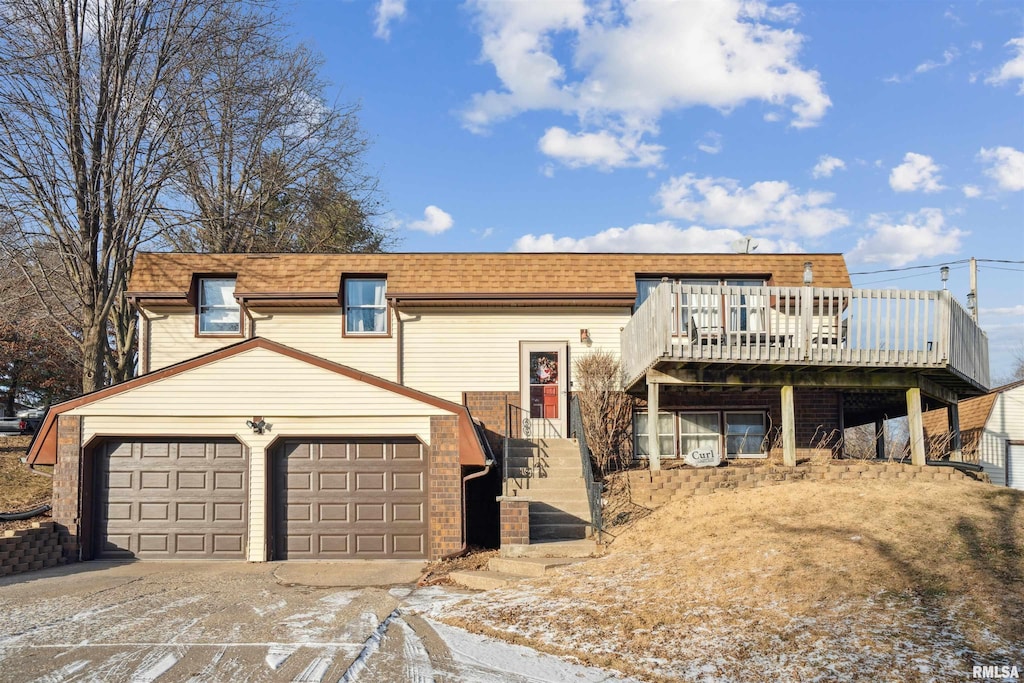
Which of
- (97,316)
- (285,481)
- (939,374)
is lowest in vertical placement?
(285,481)

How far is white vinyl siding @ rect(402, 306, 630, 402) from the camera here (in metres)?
17.8

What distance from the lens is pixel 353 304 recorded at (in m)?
18.2

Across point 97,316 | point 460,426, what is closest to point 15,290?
point 97,316

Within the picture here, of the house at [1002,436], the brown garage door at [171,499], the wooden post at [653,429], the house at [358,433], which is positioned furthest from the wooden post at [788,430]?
the house at [1002,436]

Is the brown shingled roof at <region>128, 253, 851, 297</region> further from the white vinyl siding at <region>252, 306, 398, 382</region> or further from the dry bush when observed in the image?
the dry bush

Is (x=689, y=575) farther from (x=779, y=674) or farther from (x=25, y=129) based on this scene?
(x=25, y=129)

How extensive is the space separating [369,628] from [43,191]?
15987mm

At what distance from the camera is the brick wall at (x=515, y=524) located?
12055 mm

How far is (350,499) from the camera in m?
13.8

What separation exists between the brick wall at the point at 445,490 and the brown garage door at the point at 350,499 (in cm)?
32

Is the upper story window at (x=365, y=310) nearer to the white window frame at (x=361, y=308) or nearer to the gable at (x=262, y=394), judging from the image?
the white window frame at (x=361, y=308)

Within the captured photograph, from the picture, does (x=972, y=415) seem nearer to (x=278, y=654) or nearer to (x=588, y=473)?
(x=588, y=473)

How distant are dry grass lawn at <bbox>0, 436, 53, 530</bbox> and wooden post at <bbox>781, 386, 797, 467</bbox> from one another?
16028mm

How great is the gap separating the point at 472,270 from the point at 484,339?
5.26 feet
